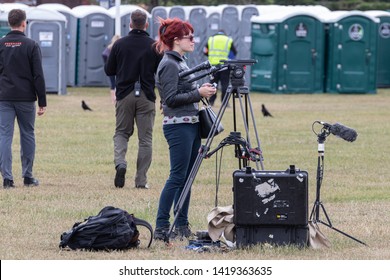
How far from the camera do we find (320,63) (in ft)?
116

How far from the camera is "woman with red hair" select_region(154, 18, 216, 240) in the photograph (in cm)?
947

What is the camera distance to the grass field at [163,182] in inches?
363

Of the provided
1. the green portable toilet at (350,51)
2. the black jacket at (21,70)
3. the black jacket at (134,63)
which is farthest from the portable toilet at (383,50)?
the black jacket at (21,70)

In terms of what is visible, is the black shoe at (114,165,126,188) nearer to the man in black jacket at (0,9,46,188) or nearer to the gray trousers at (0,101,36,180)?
the gray trousers at (0,101,36,180)

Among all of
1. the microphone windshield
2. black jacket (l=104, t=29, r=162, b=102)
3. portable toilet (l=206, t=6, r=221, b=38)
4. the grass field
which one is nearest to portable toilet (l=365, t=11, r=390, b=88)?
portable toilet (l=206, t=6, r=221, b=38)

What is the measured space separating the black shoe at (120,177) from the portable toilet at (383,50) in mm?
24990

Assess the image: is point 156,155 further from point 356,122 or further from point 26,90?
point 356,122

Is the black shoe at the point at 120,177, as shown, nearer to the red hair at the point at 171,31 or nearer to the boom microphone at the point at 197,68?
the red hair at the point at 171,31

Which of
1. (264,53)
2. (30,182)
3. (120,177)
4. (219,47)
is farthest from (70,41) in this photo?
(120,177)

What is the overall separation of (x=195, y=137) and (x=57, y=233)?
5.02 ft

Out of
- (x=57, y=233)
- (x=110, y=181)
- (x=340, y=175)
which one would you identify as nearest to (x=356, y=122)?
(x=340, y=175)

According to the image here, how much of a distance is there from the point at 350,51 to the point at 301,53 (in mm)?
1514

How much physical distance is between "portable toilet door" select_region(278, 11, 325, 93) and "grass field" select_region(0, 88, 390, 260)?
25.0 ft

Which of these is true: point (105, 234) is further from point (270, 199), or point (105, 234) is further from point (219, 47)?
point (219, 47)
